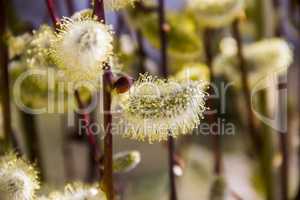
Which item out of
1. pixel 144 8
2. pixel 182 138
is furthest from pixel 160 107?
pixel 182 138

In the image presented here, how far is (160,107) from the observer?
0.36 metres

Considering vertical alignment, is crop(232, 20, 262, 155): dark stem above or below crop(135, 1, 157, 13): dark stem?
below

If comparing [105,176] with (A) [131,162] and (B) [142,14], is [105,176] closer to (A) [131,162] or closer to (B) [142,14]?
(A) [131,162]

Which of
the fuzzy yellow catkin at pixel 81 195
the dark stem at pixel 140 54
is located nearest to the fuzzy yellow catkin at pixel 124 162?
the fuzzy yellow catkin at pixel 81 195

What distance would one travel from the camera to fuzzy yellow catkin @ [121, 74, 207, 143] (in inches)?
14.1

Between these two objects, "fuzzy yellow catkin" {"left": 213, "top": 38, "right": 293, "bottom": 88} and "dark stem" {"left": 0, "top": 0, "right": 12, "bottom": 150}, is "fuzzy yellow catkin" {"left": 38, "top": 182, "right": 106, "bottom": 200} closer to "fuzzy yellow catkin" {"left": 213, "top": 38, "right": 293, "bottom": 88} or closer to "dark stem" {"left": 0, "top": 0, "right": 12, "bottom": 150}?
"dark stem" {"left": 0, "top": 0, "right": 12, "bottom": 150}

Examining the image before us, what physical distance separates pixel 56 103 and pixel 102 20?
0.53ft

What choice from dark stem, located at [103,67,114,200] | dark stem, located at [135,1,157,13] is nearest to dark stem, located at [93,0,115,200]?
dark stem, located at [103,67,114,200]

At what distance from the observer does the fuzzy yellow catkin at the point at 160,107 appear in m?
0.36

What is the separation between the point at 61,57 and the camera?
35 centimetres

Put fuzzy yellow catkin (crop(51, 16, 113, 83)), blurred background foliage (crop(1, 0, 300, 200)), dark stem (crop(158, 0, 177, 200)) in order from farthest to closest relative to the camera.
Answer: blurred background foliage (crop(1, 0, 300, 200)) < dark stem (crop(158, 0, 177, 200)) < fuzzy yellow catkin (crop(51, 16, 113, 83))

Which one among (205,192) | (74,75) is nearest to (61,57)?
(74,75)

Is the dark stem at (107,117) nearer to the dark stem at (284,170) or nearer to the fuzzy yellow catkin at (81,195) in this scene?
the fuzzy yellow catkin at (81,195)

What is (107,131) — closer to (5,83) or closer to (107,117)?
(107,117)
